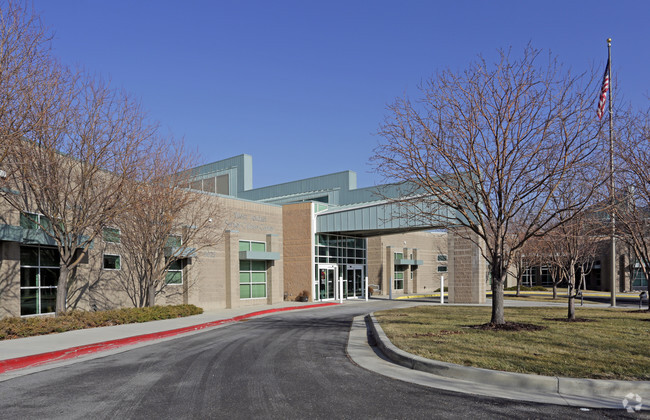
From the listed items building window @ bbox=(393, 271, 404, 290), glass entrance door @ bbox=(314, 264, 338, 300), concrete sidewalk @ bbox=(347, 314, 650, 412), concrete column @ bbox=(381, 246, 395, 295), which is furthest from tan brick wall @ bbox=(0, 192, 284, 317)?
building window @ bbox=(393, 271, 404, 290)

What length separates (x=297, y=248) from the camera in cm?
3597

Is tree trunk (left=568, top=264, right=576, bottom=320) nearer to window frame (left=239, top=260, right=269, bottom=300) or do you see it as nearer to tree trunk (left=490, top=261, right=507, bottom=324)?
tree trunk (left=490, top=261, right=507, bottom=324)

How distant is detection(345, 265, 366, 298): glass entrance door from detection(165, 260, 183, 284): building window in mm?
16014

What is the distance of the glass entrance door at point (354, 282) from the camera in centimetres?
4028

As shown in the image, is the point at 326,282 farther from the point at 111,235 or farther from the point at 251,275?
the point at 111,235

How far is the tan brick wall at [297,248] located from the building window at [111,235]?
50.9 ft

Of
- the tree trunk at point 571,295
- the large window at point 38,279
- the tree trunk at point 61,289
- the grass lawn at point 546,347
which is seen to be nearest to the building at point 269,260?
the large window at point 38,279

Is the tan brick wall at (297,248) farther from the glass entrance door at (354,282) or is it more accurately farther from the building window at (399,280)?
the building window at (399,280)

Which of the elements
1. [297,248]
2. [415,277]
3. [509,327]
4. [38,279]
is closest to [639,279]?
[415,277]

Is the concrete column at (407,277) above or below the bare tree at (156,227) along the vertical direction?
below

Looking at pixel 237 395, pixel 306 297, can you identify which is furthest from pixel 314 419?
pixel 306 297

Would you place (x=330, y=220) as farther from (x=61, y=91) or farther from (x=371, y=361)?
(x=371, y=361)

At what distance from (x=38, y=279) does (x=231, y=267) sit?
38.4ft

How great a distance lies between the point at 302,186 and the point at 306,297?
23.0m
